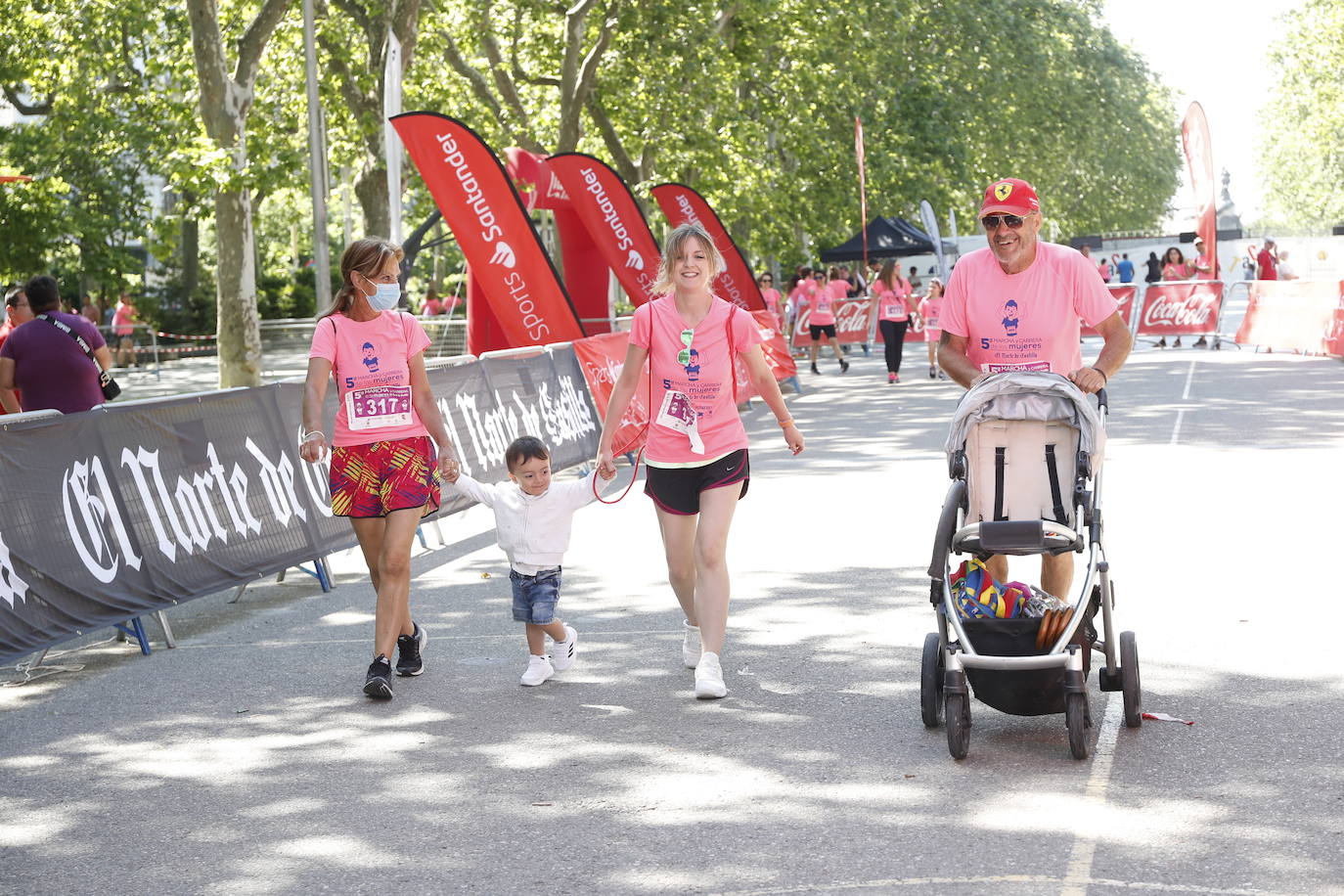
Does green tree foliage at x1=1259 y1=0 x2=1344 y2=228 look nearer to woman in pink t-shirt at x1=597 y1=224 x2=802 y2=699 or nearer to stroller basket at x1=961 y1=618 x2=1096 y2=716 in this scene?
woman in pink t-shirt at x1=597 y1=224 x2=802 y2=699

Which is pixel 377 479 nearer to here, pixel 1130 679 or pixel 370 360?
pixel 370 360

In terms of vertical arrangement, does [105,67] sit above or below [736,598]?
above

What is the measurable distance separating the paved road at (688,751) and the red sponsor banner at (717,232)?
17023mm

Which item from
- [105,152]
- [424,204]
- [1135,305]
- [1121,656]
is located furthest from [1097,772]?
[424,204]

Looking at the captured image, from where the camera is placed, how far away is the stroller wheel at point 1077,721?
5719mm

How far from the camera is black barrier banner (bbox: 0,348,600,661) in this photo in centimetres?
785

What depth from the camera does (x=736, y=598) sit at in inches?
364

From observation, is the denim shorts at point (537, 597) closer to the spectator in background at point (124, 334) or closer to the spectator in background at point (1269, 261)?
the spectator in background at point (1269, 261)

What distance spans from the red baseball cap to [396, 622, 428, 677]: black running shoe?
125 inches

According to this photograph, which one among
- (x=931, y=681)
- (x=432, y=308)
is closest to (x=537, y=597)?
(x=931, y=681)

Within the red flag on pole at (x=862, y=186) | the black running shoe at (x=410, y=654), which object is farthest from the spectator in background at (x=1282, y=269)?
the black running shoe at (x=410, y=654)

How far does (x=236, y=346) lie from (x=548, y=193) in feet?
15.6

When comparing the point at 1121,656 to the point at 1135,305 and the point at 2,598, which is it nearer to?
the point at 2,598

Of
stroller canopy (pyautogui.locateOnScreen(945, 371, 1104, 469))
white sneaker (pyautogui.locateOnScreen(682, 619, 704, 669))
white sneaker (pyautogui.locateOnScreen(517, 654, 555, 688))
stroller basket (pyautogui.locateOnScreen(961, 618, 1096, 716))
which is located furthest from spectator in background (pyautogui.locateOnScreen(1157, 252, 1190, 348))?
stroller basket (pyautogui.locateOnScreen(961, 618, 1096, 716))
